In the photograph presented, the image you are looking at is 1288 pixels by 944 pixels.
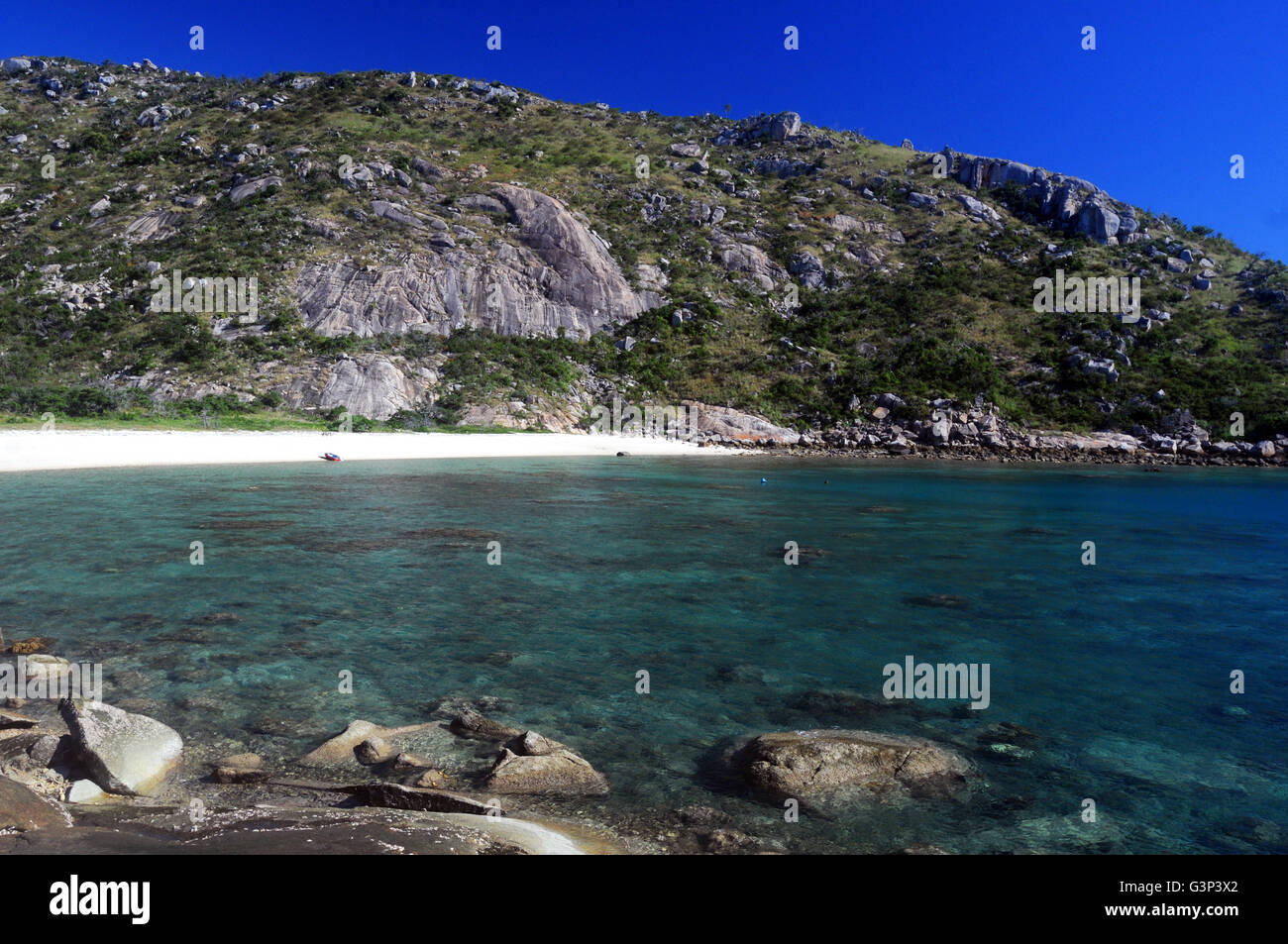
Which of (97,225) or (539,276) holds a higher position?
(97,225)

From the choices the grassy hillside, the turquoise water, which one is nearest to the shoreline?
the grassy hillside

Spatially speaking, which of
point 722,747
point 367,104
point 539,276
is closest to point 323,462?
point 722,747

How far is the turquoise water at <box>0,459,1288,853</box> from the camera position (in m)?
6.27

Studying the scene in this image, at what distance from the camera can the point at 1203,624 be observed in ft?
39.4

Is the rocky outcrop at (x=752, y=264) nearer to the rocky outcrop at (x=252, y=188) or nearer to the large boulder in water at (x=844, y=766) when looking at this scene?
the rocky outcrop at (x=252, y=188)

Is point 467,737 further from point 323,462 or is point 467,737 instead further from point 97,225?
point 97,225

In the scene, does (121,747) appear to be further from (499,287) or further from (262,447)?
(499,287)

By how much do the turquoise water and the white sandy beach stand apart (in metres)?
13.4

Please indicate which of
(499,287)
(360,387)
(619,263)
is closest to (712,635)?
(360,387)

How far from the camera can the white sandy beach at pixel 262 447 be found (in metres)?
33.5

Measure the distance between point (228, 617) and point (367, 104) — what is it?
123m

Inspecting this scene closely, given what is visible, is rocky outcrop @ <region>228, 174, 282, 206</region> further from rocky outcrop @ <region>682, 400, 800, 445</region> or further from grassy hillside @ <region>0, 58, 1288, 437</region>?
rocky outcrop @ <region>682, 400, 800, 445</region>
